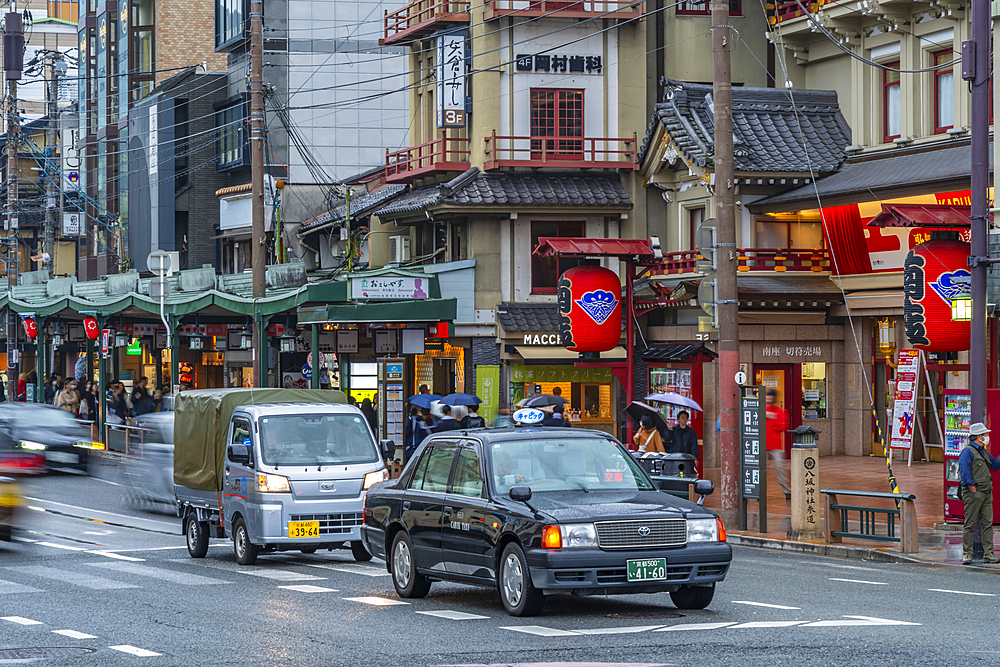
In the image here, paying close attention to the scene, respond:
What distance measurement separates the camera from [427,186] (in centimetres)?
4056

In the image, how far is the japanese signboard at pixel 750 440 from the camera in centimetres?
2133

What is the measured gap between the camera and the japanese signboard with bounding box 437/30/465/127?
125ft

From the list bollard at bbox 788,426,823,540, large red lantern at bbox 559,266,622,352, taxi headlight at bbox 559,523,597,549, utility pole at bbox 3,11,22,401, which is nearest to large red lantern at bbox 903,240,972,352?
bollard at bbox 788,426,823,540

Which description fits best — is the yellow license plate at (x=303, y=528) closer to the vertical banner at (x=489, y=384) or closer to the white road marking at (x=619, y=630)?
the white road marking at (x=619, y=630)

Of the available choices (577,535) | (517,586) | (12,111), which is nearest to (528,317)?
(517,586)

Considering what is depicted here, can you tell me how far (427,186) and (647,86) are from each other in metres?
6.86

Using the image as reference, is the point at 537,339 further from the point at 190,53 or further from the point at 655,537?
the point at 190,53

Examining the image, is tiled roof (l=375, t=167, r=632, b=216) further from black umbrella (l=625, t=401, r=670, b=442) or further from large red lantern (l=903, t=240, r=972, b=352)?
large red lantern (l=903, t=240, r=972, b=352)

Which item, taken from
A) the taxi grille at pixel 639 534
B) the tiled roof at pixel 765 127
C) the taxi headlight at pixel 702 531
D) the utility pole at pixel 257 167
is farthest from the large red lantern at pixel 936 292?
the utility pole at pixel 257 167

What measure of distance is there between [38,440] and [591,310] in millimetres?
11775

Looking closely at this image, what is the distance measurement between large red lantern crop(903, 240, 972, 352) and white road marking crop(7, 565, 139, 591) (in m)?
13.5

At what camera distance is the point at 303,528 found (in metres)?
16.9

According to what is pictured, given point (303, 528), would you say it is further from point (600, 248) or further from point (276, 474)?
point (600, 248)

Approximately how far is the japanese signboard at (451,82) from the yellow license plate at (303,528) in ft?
73.9
